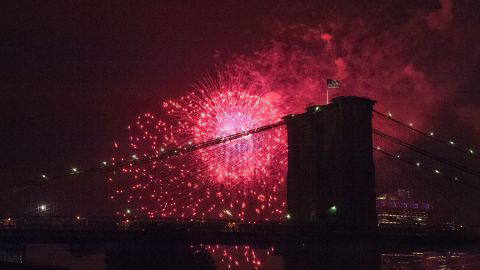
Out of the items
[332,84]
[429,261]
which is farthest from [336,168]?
[429,261]

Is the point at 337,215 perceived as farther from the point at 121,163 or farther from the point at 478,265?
the point at 478,265

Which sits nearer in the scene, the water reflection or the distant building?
the water reflection

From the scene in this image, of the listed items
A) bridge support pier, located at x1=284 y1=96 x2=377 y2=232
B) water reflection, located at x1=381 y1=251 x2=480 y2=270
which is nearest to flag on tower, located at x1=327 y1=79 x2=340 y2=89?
bridge support pier, located at x1=284 y1=96 x2=377 y2=232

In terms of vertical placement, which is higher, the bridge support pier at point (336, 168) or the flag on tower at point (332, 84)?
the flag on tower at point (332, 84)

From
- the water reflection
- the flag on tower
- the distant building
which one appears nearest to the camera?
the flag on tower

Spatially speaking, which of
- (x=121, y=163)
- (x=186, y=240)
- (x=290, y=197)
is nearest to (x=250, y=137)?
(x=290, y=197)

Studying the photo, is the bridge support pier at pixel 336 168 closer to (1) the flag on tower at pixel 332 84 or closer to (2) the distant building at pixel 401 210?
(1) the flag on tower at pixel 332 84

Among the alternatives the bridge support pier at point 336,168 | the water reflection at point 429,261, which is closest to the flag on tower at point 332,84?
the bridge support pier at point 336,168

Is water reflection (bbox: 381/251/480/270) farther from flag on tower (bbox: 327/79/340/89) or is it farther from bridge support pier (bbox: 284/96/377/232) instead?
flag on tower (bbox: 327/79/340/89)
